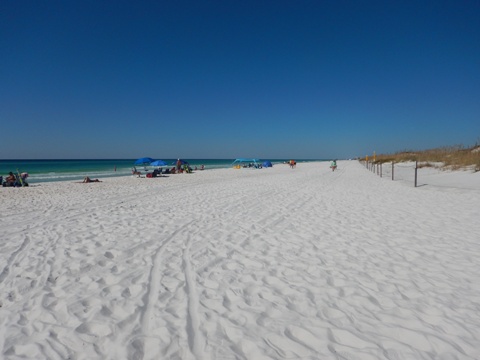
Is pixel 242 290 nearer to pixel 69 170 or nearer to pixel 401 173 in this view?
pixel 401 173

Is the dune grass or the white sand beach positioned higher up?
the dune grass

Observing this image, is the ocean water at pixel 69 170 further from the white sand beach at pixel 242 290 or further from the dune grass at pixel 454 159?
the dune grass at pixel 454 159

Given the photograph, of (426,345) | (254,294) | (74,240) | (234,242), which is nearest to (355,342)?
(426,345)

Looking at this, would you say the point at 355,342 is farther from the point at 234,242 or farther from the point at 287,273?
the point at 234,242

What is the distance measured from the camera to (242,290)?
3.38 metres

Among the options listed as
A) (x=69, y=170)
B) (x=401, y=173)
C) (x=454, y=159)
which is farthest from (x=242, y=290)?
(x=69, y=170)

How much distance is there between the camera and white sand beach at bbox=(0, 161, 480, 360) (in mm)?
2410

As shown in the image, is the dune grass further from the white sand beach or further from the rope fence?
the white sand beach

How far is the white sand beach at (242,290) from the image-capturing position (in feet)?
7.91

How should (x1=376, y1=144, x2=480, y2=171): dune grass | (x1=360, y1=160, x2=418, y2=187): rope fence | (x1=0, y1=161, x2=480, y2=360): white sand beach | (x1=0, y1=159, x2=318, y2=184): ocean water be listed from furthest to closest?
(x1=0, y1=159, x2=318, y2=184): ocean water, (x1=376, y1=144, x2=480, y2=171): dune grass, (x1=360, y1=160, x2=418, y2=187): rope fence, (x1=0, y1=161, x2=480, y2=360): white sand beach

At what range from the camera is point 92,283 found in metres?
3.59

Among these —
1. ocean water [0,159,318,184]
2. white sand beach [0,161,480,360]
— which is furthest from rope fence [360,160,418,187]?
ocean water [0,159,318,184]

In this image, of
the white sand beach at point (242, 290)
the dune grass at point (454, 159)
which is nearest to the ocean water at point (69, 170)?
the white sand beach at point (242, 290)

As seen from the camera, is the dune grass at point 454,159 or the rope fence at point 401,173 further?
the dune grass at point 454,159
